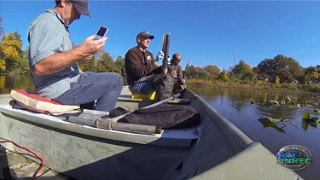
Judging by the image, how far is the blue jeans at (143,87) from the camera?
8.97 ft

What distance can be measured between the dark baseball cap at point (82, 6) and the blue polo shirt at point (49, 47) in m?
0.18

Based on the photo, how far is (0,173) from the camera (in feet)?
2.93

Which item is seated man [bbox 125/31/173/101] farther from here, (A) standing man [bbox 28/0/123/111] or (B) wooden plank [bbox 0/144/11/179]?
(B) wooden plank [bbox 0/144/11/179]

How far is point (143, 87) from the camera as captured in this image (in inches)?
110

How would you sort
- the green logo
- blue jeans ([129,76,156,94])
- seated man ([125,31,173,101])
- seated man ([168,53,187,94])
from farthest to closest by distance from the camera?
1. seated man ([168,53,187,94])
2. blue jeans ([129,76,156,94])
3. seated man ([125,31,173,101])
4. the green logo

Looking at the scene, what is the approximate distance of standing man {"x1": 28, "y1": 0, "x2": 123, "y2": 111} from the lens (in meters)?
1.27

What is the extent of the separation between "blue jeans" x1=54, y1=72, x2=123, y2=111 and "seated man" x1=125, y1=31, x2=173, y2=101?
2.44ft

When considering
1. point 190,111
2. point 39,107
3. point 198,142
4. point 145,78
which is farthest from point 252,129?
point 39,107

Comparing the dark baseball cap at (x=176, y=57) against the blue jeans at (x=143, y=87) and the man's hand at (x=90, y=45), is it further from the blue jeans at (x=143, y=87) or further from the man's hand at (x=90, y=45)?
the man's hand at (x=90, y=45)

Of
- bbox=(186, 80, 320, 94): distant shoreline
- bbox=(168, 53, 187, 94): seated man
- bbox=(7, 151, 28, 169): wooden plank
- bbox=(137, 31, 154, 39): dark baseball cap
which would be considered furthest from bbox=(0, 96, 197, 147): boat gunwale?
bbox=(186, 80, 320, 94): distant shoreline

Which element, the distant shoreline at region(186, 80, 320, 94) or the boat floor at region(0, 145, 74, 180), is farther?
the distant shoreline at region(186, 80, 320, 94)

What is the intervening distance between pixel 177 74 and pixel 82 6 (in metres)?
3.75

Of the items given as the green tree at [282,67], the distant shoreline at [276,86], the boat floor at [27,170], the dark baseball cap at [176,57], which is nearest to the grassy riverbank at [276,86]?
the distant shoreline at [276,86]

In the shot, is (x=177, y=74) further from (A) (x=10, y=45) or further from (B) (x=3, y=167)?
(A) (x=10, y=45)
